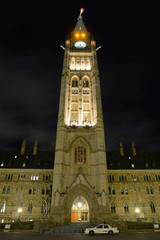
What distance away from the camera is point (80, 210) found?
1253 inches

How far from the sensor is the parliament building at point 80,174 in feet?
100

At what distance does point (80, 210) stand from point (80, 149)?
11.7 m

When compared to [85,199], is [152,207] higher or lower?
lower

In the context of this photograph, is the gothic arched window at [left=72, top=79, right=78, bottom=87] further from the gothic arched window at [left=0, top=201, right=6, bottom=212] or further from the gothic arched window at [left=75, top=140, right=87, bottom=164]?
the gothic arched window at [left=0, top=201, right=6, bottom=212]

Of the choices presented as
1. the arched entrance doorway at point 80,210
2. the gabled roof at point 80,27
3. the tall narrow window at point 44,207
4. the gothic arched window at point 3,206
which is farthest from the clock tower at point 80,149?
the gabled roof at point 80,27

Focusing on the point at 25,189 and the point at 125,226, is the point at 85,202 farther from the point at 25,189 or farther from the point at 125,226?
the point at 25,189

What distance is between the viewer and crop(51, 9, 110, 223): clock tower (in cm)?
2972

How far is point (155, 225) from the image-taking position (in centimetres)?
2195

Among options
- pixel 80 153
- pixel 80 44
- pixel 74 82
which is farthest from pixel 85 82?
pixel 80 153

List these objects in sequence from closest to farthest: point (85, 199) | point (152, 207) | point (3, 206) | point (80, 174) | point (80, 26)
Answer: point (80, 174)
point (85, 199)
point (3, 206)
point (152, 207)
point (80, 26)

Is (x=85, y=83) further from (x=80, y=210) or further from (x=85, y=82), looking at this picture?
(x=80, y=210)

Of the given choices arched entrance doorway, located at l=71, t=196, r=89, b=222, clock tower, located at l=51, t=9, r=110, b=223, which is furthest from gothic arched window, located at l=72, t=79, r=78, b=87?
arched entrance doorway, located at l=71, t=196, r=89, b=222

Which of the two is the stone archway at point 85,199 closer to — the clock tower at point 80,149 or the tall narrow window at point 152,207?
the clock tower at point 80,149

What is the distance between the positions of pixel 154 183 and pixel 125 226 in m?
21.3
